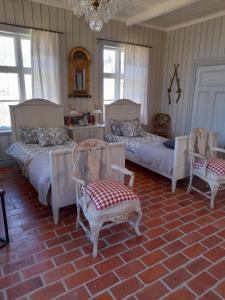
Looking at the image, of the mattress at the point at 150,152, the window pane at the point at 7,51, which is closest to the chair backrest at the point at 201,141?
the mattress at the point at 150,152

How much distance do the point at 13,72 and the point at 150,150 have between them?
2822 millimetres

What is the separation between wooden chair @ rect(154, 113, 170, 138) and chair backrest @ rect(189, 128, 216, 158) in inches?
88.4

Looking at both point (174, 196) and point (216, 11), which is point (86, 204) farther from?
point (216, 11)

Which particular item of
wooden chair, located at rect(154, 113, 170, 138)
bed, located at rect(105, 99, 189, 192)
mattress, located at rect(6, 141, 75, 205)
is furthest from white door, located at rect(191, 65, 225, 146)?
mattress, located at rect(6, 141, 75, 205)

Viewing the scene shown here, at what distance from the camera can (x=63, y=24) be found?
13.5 ft

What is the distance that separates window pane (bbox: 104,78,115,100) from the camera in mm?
4979

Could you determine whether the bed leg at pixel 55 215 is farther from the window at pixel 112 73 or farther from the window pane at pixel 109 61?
the window pane at pixel 109 61

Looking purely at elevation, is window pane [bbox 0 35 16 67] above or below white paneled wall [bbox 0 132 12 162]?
above

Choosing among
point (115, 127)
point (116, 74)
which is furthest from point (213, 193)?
point (116, 74)

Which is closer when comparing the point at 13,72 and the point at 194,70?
the point at 13,72

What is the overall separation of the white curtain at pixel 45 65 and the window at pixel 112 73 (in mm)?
1167

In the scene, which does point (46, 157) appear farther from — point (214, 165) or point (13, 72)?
point (214, 165)

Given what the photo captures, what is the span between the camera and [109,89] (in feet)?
16.6

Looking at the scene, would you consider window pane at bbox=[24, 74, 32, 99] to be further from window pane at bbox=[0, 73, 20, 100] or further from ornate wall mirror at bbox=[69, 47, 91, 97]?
ornate wall mirror at bbox=[69, 47, 91, 97]
